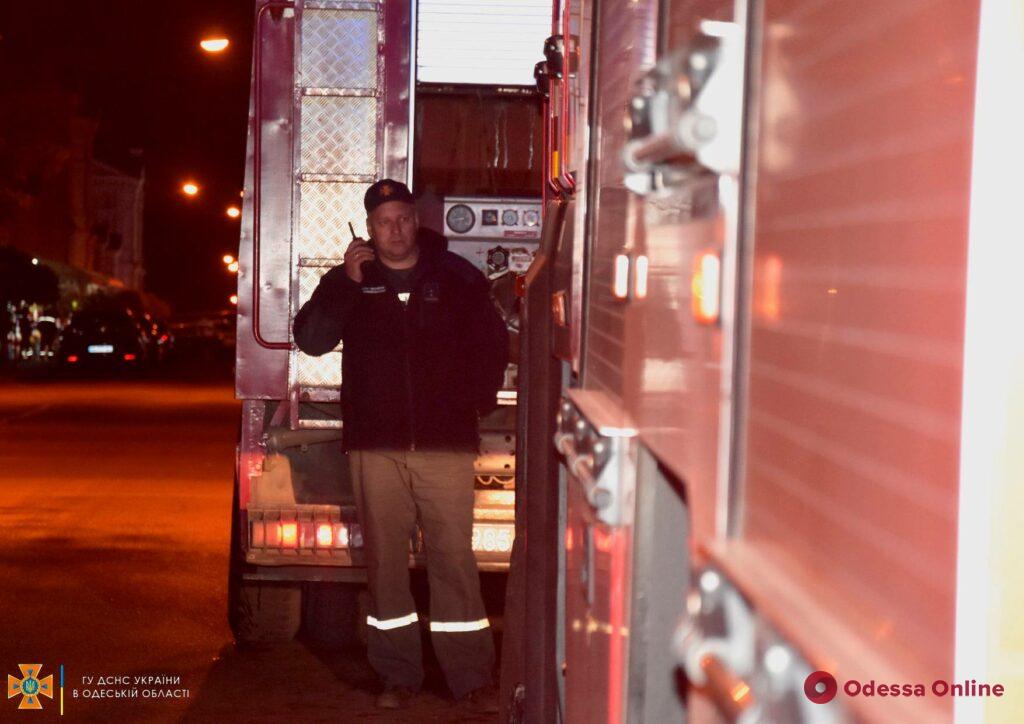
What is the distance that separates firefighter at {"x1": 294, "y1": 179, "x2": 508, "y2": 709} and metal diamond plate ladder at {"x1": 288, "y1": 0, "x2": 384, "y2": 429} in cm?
40

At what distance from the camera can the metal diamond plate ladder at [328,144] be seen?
21.7 feet

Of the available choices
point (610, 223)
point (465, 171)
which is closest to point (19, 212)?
point (465, 171)

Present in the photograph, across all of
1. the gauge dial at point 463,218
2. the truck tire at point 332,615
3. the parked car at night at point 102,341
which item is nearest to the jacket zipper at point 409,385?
the truck tire at point 332,615

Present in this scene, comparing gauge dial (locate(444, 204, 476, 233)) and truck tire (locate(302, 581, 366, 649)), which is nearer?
truck tire (locate(302, 581, 366, 649))

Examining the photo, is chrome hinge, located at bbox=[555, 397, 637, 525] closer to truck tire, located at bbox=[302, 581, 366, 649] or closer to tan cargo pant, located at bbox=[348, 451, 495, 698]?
tan cargo pant, located at bbox=[348, 451, 495, 698]

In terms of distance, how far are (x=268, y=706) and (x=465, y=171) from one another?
2.77 m

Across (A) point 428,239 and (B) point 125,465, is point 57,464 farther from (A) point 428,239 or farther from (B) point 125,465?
(A) point 428,239

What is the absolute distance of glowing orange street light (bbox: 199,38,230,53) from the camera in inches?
648

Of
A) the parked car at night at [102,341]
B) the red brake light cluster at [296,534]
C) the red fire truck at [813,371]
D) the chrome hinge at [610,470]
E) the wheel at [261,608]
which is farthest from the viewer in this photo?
the parked car at night at [102,341]

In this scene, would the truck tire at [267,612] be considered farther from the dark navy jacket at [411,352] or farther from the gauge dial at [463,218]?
the gauge dial at [463,218]

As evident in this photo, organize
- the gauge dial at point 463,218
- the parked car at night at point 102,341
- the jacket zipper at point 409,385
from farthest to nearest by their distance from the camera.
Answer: the parked car at night at point 102,341
the gauge dial at point 463,218
the jacket zipper at point 409,385

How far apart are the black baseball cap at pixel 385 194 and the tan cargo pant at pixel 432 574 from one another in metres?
0.97

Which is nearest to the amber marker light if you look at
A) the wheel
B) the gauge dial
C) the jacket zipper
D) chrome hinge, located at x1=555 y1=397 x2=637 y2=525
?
chrome hinge, located at x1=555 y1=397 x2=637 y2=525

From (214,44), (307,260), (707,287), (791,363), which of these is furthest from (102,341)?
(791,363)
